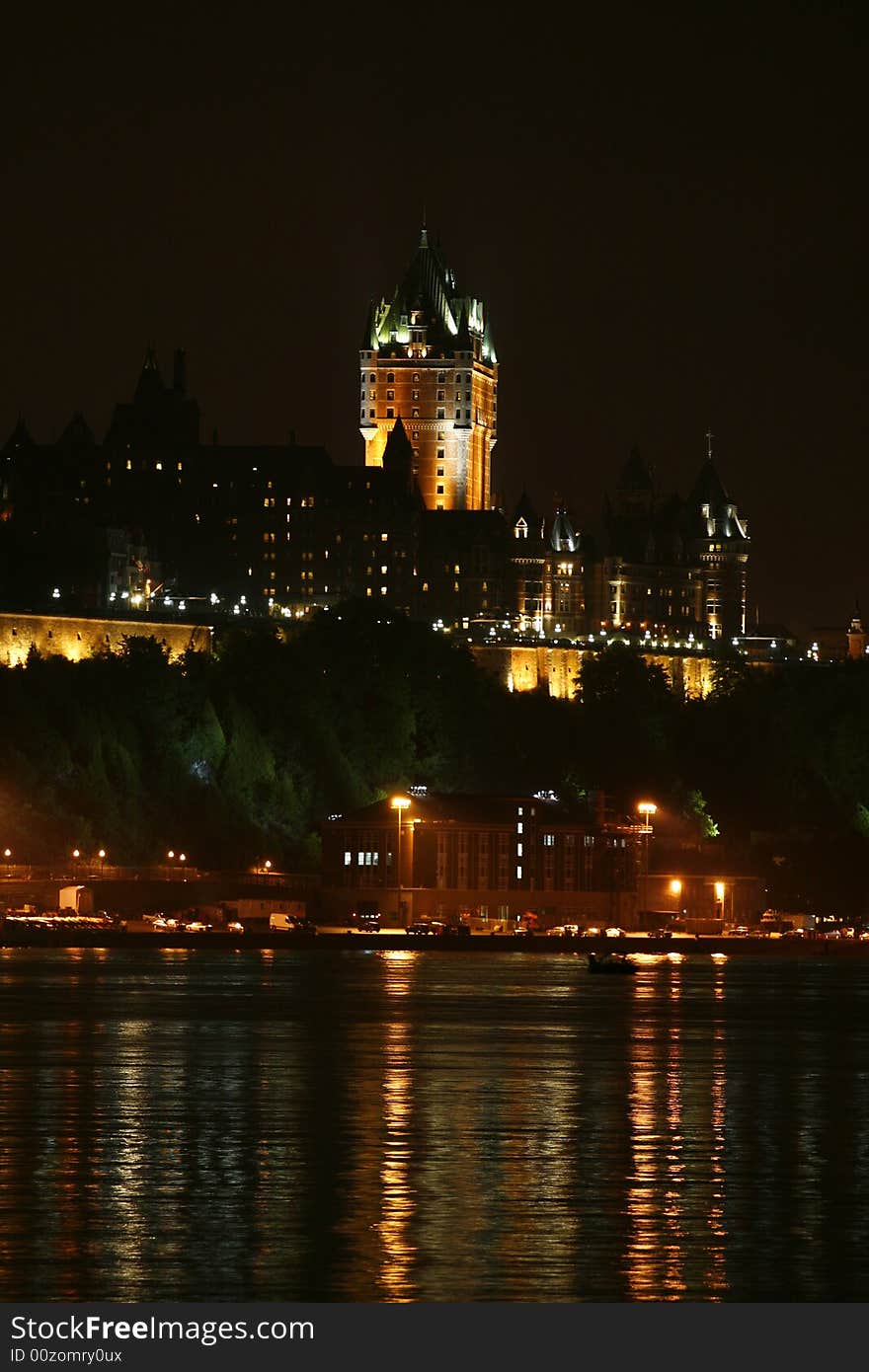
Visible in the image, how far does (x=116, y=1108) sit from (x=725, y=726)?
113843 mm

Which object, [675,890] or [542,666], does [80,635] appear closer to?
[675,890]

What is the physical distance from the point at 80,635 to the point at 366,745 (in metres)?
20.5

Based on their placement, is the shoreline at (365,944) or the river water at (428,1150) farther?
the shoreline at (365,944)

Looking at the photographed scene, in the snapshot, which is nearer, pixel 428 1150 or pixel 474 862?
pixel 428 1150

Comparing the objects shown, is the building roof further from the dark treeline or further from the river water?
the river water

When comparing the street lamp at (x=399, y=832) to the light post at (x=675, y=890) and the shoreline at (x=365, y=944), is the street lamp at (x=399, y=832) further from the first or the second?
the light post at (x=675, y=890)

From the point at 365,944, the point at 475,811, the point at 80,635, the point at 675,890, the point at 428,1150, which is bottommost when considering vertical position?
the point at 428,1150

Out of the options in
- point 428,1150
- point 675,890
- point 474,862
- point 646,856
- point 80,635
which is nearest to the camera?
point 428,1150

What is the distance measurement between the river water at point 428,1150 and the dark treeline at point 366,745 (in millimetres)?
42967

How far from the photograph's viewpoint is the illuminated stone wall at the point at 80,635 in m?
143

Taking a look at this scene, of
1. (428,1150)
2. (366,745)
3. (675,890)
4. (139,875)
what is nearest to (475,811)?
(675,890)

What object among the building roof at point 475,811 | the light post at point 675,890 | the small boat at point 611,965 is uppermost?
the building roof at point 475,811

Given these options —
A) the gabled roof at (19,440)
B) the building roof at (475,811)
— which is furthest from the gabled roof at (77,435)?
the building roof at (475,811)

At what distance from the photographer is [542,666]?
180000 millimetres
